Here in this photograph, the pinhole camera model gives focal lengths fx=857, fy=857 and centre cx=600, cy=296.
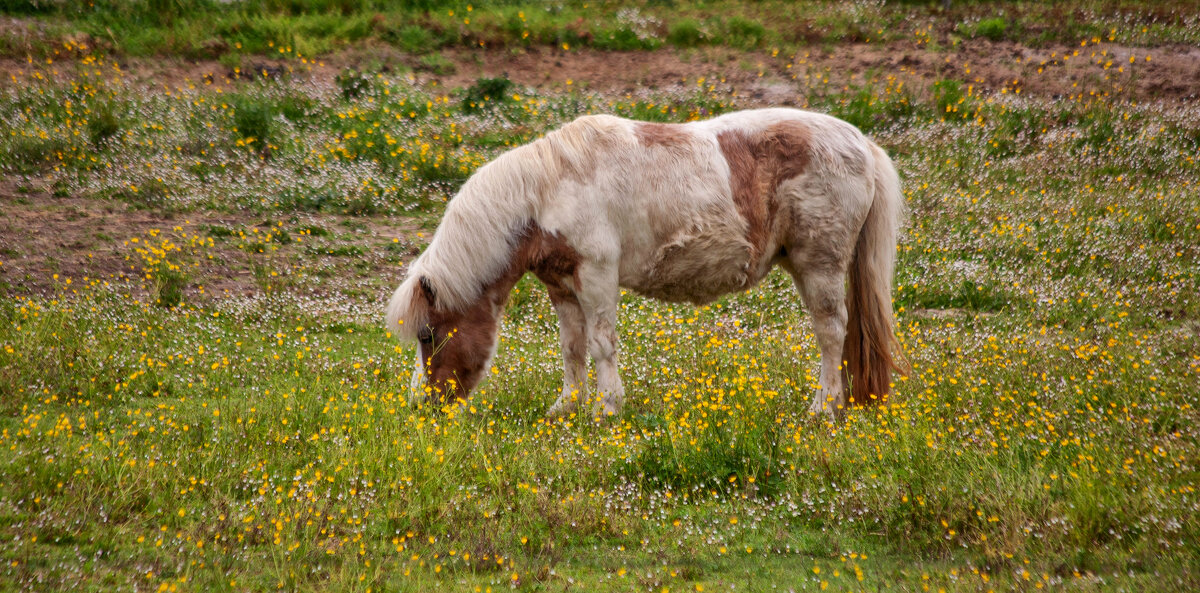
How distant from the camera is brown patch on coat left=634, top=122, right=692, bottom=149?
582 cm

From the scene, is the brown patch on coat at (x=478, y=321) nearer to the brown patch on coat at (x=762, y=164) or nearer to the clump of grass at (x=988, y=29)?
the brown patch on coat at (x=762, y=164)

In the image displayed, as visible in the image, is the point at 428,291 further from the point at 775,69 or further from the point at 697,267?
the point at 775,69

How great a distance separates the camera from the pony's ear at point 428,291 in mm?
5480

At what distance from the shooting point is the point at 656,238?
578 centimetres

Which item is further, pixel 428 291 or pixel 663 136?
pixel 663 136

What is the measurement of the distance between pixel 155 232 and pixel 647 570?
7.20m

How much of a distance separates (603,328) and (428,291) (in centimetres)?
117

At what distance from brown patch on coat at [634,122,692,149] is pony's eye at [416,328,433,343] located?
74.6 inches

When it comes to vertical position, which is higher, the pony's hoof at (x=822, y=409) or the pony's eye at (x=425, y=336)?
the pony's eye at (x=425, y=336)

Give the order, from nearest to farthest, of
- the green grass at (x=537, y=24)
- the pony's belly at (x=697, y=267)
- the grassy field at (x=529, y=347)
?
the grassy field at (x=529, y=347) → the pony's belly at (x=697, y=267) → the green grass at (x=537, y=24)

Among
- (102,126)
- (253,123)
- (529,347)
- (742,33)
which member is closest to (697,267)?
(529,347)

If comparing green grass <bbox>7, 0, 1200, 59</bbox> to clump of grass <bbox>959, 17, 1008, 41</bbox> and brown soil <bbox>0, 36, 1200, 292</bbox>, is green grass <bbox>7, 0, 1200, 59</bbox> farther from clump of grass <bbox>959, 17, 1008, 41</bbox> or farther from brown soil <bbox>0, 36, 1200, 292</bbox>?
brown soil <bbox>0, 36, 1200, 292</bbox>

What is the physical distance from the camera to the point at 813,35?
16.2 meters

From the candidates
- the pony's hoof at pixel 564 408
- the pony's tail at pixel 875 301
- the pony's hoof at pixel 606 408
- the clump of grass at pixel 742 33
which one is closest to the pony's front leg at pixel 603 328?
the pony's hoof at pixel 606 408
